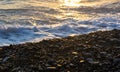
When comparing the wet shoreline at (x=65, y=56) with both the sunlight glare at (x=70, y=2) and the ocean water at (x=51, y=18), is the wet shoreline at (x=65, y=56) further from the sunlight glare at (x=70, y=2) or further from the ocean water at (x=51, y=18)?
the sunlight glare at (x=70, y=2)

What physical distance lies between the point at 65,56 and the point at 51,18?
5.67 m

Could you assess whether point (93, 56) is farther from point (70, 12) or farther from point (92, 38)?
point (70, 12)

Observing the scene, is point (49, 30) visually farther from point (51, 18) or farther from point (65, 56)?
point (65, 56)

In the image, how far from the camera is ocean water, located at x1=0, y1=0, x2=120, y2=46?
9.23 meters

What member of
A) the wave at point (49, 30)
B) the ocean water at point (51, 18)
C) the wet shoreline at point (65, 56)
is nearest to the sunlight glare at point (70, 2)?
the ocean water at point (51, 18)

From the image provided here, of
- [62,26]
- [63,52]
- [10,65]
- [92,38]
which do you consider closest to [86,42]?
[92,38]

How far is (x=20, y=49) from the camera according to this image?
6.79 meters

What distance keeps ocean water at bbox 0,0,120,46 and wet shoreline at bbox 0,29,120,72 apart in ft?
4.68

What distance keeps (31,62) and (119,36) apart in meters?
2.71

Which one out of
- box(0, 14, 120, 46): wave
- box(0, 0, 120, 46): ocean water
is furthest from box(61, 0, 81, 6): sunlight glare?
box(0, 14, 120, 46): wave

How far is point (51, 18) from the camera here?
38.5 ft

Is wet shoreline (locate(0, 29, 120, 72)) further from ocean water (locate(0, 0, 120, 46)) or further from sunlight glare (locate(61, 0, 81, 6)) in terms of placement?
sunlight glare (locate(61, 0, 81, 6))

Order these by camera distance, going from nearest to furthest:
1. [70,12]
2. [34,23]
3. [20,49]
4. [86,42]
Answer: [20,49] → [86,42] → [34,23] → [70,12]

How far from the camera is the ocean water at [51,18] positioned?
30.3ft
